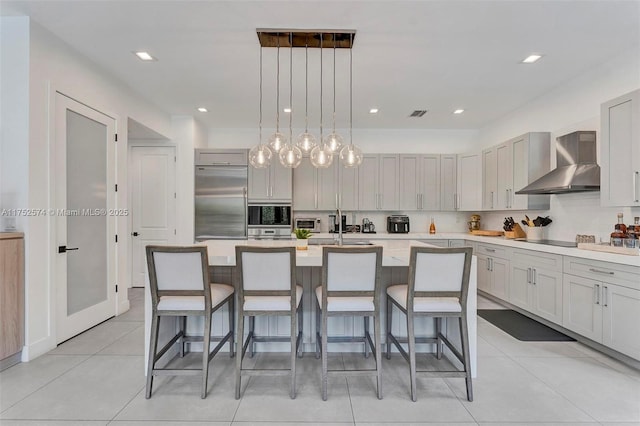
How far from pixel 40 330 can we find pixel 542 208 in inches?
218

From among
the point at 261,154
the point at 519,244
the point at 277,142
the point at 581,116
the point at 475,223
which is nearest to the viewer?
the point at 277,142

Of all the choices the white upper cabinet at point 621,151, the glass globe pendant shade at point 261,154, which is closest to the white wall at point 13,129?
the glass globe pendant shade at point 261,154

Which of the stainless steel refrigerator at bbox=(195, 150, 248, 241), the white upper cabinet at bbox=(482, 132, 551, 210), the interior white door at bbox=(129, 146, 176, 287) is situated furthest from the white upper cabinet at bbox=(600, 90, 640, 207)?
the interior white door at bbox=(129, 146, 176, 287)

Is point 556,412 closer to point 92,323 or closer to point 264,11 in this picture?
point 264,11

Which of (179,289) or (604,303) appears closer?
(179,289)

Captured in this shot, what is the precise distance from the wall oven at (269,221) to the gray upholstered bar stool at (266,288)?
3014mm

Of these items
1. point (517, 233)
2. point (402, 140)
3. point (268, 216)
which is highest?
point (402, 140)

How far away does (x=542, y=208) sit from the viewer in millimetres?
4047

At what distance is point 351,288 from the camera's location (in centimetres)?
208

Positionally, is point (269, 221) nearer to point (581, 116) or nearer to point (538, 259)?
point (538, 259)

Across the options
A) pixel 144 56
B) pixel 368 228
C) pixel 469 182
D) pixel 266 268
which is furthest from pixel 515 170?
pixel 144 56

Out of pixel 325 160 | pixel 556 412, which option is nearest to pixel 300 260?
pixel 325 160

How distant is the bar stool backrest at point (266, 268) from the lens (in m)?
2.02

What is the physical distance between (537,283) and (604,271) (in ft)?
2.83
